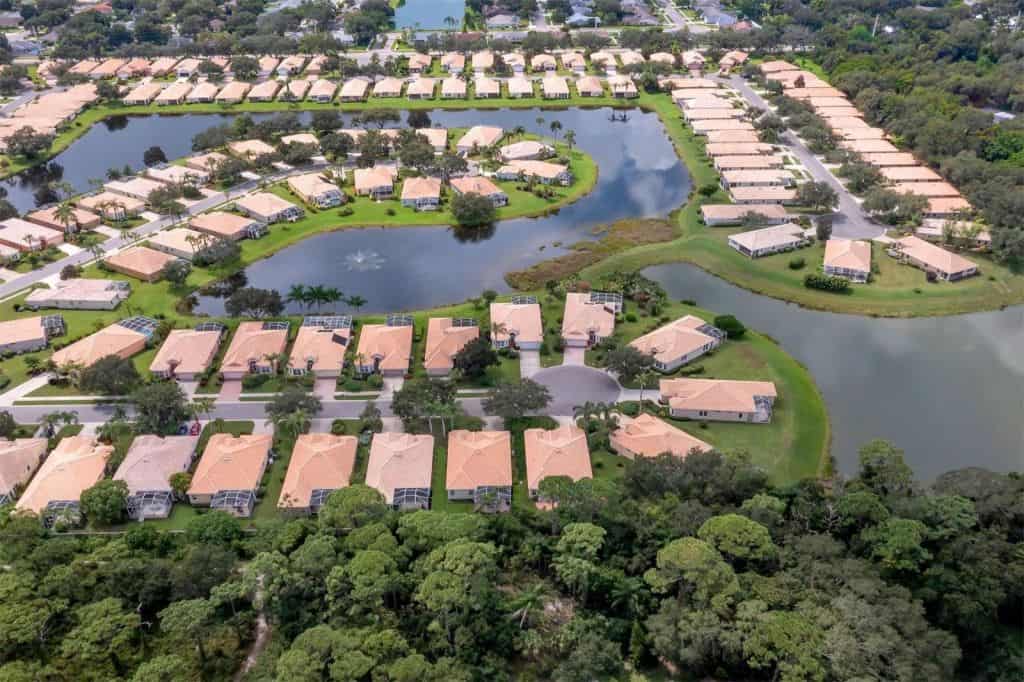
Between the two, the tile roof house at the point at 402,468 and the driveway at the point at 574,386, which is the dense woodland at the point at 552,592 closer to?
the tile roof house at the point at 402,468

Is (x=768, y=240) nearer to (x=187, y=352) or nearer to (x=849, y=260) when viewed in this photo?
(x=849, y=260)

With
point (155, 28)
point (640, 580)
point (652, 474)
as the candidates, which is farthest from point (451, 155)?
point (155, 28)

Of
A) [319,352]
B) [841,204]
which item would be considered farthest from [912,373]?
[319,352]

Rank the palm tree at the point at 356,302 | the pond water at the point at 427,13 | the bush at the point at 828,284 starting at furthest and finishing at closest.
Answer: the pond water at the point at 427,13
the bush at the point at 828,284
the palm tree at the point at 356,302

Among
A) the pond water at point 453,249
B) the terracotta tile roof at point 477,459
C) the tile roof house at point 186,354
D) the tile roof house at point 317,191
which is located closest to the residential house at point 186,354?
the tile roof house at point 186,354

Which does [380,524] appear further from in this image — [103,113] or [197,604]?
[103,113]

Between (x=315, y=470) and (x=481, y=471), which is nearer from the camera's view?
(x=315, y=470)
